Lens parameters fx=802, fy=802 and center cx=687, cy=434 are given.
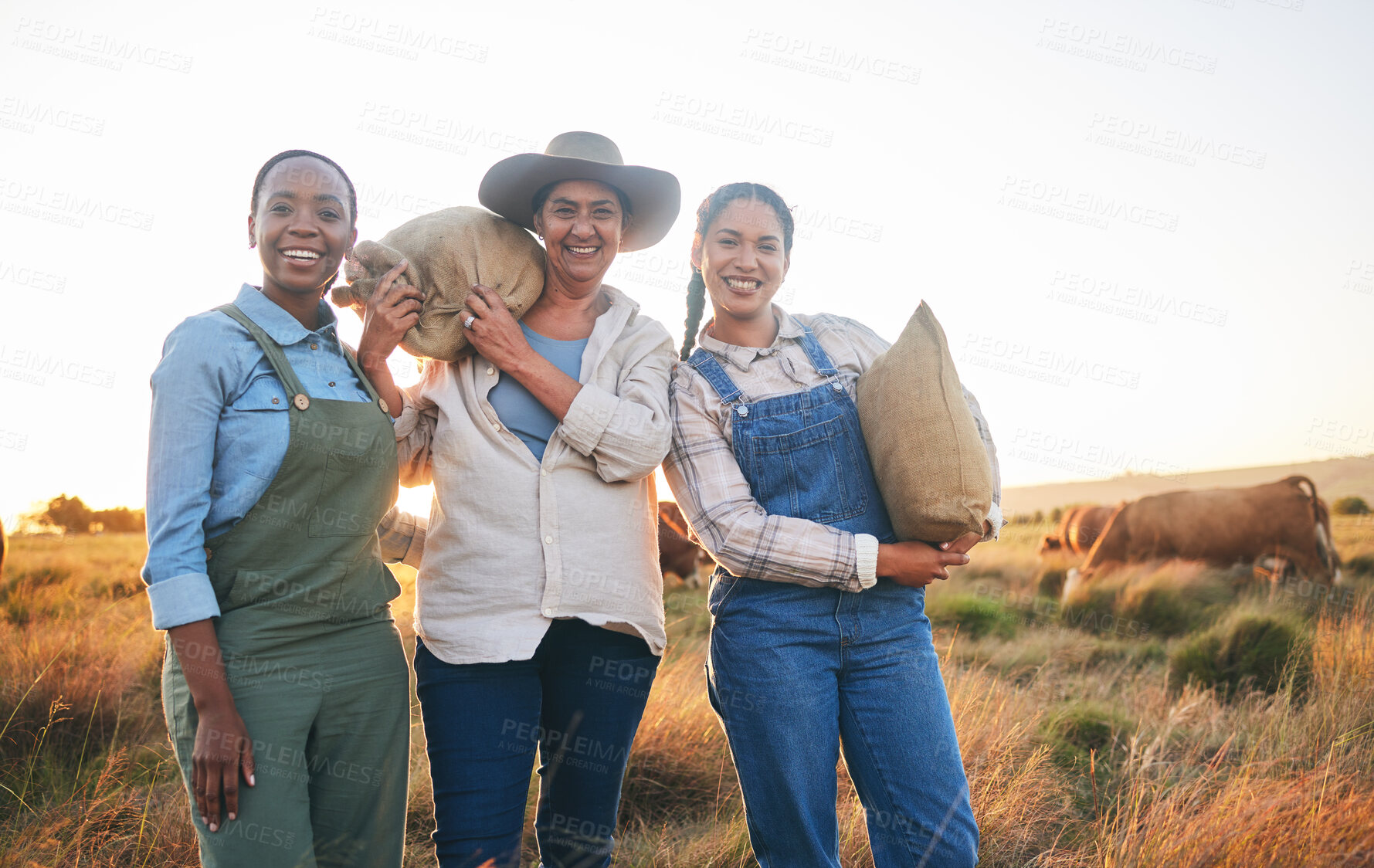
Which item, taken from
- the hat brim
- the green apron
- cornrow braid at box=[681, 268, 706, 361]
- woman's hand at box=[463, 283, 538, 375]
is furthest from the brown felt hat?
the green apron

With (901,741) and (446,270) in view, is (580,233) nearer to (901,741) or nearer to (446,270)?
(446,270)

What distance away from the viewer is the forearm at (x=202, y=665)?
5.79 ft

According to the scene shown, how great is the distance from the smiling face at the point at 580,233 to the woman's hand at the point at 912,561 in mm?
1255

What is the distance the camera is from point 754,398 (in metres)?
2.47

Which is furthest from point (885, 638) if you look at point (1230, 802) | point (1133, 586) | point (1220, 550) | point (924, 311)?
point (1220, 550)

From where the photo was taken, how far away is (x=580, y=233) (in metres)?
2.56

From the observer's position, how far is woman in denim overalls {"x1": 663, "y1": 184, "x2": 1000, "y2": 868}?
2.18 meters

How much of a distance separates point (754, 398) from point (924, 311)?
1.85 ft

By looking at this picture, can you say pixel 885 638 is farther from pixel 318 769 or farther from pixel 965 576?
pixel 965 576

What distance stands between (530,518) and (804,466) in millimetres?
825

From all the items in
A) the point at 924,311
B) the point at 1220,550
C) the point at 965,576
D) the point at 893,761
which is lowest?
the point at 965,576

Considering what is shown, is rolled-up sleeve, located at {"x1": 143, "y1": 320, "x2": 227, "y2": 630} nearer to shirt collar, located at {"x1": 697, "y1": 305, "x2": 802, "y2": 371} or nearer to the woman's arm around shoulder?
the woman's arm around shoulder

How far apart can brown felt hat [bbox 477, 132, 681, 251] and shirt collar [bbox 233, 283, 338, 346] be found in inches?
33.9

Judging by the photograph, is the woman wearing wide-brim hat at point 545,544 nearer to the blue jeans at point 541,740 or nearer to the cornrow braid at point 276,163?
the blue jeans at point 541,740
